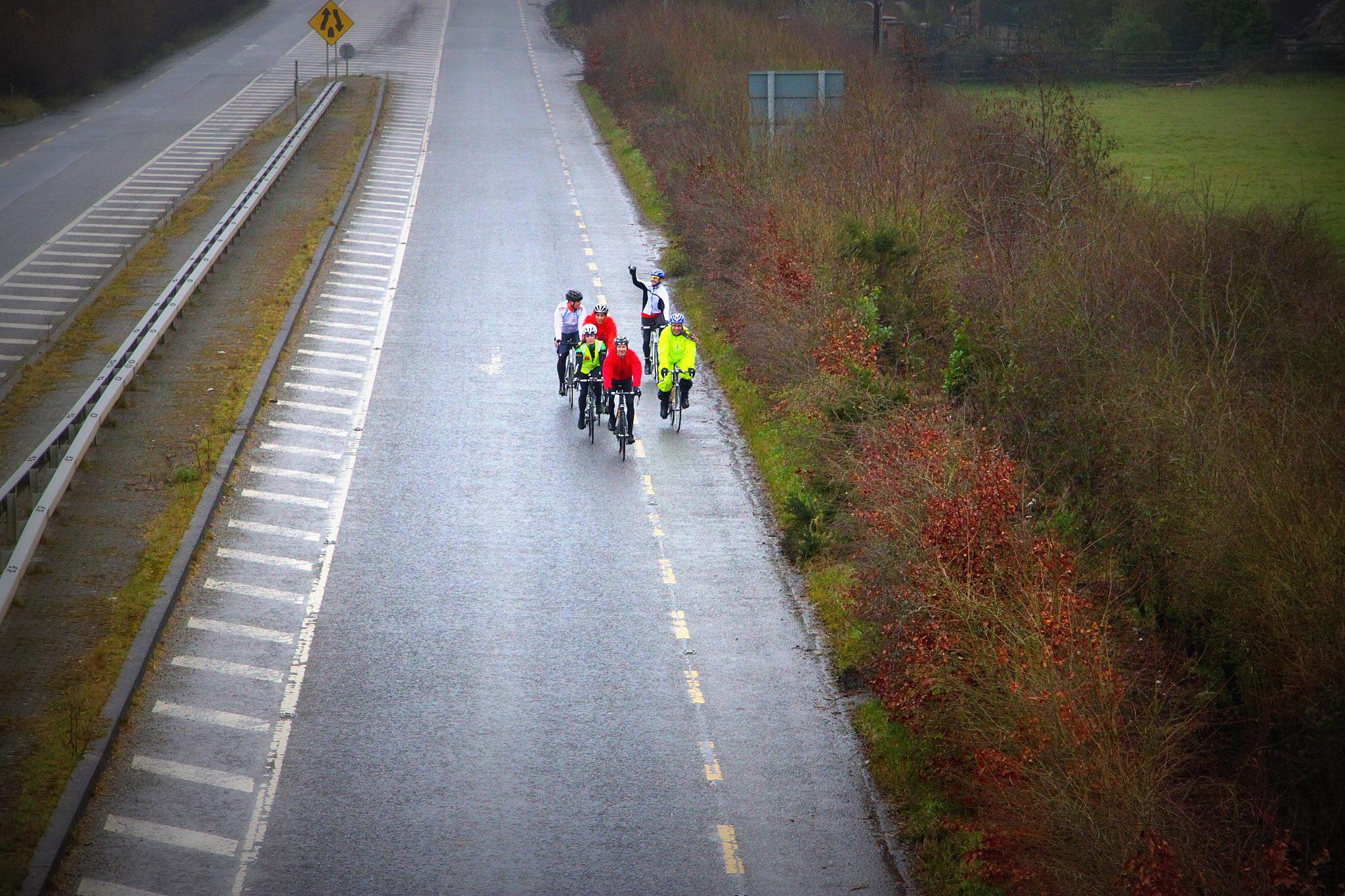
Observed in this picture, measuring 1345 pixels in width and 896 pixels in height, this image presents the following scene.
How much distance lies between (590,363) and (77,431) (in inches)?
297

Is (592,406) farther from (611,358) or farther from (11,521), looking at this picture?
(11,521)

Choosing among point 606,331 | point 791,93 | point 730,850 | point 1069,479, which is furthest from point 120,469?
point 791,93

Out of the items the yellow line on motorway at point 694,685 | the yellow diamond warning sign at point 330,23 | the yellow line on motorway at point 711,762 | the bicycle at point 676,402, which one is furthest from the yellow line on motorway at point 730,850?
the yellow diamond warning sign at point 330,23

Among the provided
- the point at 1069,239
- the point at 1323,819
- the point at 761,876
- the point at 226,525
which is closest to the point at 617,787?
the point at 761,876

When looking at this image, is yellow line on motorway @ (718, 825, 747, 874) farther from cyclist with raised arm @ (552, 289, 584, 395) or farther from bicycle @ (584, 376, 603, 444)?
cyclist with raised arm @ (552, 289, 584, 395)

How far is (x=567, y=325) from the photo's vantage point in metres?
22.3

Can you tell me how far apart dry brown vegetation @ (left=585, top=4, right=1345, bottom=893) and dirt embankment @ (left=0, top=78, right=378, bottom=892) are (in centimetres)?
769

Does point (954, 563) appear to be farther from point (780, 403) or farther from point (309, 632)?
point (780, 403)

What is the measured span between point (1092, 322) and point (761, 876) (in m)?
10.4

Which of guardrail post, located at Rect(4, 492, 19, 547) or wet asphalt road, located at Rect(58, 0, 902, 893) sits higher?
guardrail post, located at Rect(4, 492, 19, 547)

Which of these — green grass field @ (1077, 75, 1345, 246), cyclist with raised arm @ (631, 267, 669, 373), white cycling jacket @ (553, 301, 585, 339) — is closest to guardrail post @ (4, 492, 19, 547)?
white cycling jacket @ (553, 301, 585, 339)

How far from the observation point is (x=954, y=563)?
40.2 ft

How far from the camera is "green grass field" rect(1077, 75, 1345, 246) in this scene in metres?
31.6

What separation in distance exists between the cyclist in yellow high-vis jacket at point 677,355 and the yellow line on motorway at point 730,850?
1078 cm
